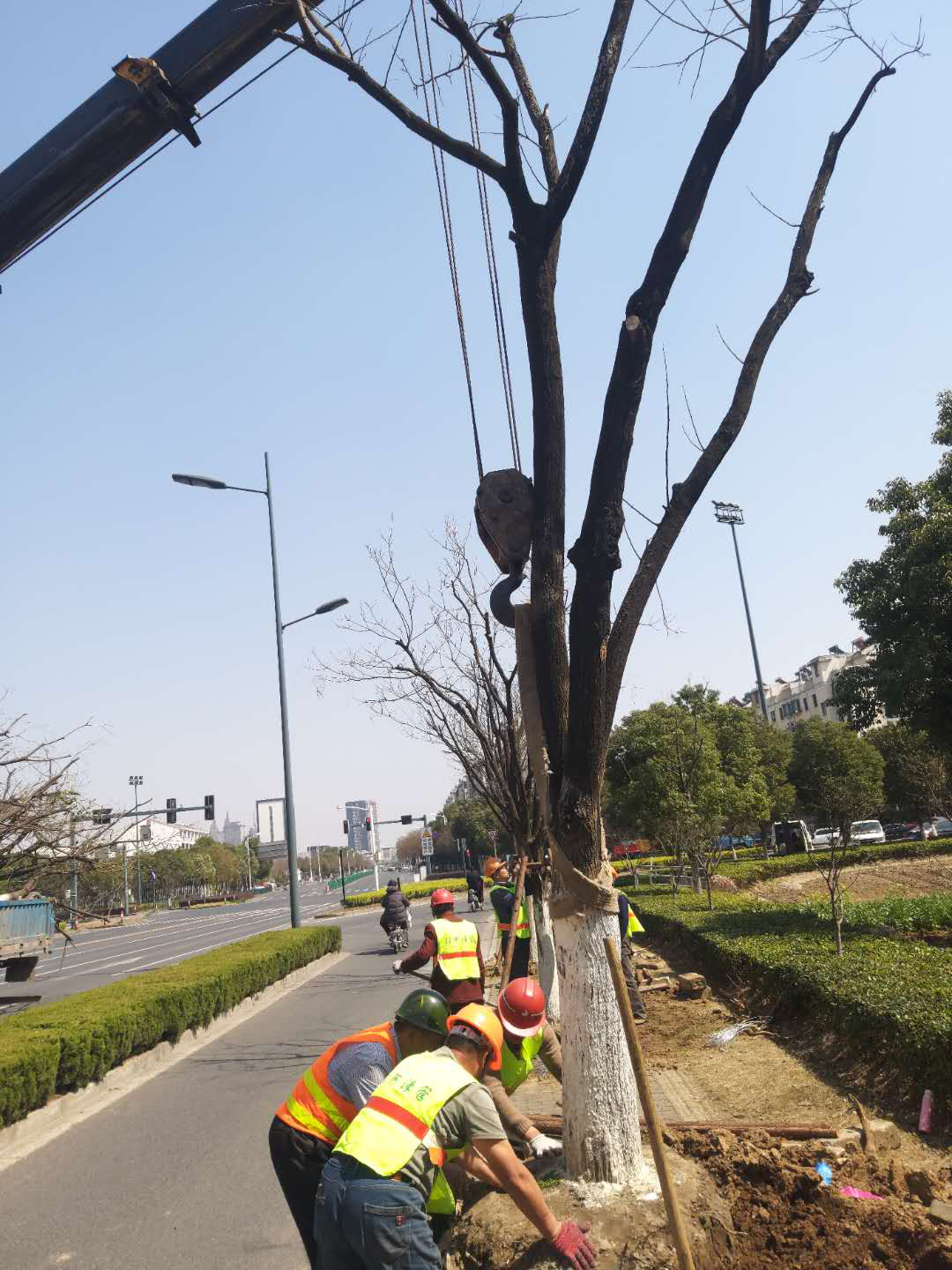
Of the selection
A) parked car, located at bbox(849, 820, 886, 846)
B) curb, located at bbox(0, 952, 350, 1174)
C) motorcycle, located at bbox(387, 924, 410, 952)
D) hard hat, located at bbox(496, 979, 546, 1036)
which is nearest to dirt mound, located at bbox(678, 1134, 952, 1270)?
hard hat, located at bbox(496, 979, 546, 1036)

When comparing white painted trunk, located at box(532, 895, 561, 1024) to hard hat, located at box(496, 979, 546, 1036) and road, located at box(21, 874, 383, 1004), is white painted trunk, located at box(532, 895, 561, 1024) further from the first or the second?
road, located at box(21, 874, 383, 1004)

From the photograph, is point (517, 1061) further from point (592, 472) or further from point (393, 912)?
point (393, 912)

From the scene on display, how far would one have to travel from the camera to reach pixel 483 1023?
12.8 ft

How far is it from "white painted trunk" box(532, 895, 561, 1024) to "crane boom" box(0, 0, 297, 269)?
764 centimetres

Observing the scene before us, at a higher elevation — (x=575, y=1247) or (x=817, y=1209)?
(x=575, y=1247)

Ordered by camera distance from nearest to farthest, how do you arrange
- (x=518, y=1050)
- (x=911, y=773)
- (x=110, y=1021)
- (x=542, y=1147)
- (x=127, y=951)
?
(x=518, y=1050)
(x=542, y=1147)
(x=110, y=1021)
(x=911, y=773)
(x=127, y=951)

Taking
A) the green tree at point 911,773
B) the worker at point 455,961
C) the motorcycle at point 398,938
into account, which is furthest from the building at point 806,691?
the worker at point 455,961

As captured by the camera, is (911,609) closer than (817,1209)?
No

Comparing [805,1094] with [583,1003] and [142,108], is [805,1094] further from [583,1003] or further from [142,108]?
[142,108]

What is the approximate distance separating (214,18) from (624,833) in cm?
2955

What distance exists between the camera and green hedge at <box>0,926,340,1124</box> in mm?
7535

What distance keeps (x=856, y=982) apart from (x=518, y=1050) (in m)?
4.10

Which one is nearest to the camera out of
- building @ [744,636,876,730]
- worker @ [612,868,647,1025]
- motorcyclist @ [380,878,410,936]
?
worker @ [612,868,647,1025]

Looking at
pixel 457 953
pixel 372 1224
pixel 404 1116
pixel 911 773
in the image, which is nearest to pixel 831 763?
pixel 911 773
